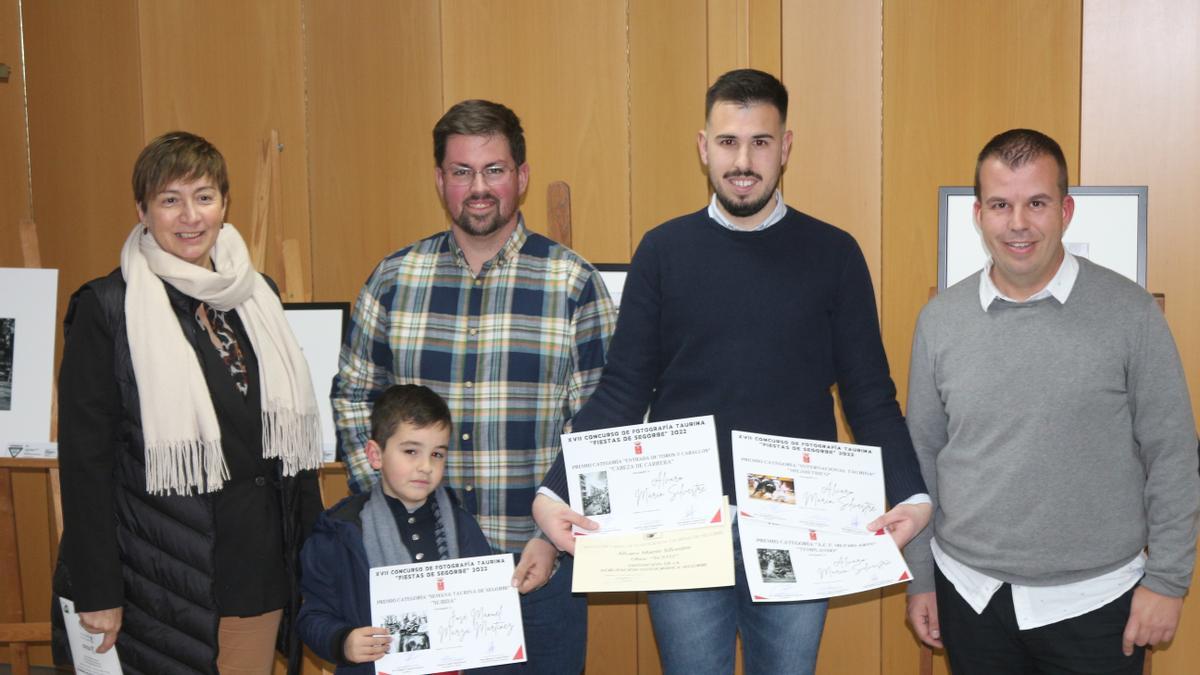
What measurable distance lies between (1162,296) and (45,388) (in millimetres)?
3797

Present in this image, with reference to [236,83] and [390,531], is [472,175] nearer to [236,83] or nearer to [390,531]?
[390,531]

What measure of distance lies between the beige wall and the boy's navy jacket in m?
1.53

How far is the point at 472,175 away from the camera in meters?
2.38

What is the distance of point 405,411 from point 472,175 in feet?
2.05

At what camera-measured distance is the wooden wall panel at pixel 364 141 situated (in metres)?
3.77

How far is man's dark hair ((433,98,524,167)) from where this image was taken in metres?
2.37

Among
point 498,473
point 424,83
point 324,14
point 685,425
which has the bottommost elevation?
point 498,473

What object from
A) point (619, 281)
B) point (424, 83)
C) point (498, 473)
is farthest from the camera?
point (424, 83)

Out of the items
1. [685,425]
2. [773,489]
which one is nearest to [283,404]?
[685,425]

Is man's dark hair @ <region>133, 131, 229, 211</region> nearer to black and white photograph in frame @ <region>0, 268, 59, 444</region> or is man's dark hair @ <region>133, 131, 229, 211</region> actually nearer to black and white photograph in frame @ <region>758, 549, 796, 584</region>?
black and white photograph in frame @ <region>0, 268, 59, 444</region>

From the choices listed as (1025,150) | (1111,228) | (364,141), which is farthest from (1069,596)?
(364,141)

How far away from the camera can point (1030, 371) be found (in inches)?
84.5

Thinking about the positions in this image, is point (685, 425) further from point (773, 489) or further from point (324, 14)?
point (324, 14)

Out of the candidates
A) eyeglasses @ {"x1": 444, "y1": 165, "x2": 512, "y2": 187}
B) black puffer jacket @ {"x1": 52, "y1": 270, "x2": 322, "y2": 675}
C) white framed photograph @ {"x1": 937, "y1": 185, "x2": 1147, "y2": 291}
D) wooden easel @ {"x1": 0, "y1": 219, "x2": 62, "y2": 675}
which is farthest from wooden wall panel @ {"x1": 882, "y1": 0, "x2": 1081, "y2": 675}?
wooden easel @ {"x1": 0, "y1": 219, "x2": 62, "y2": 675}
